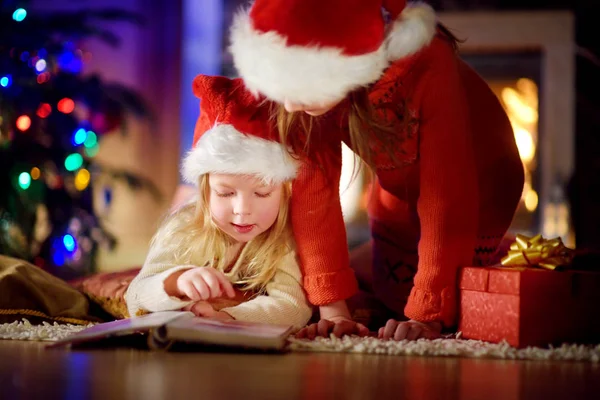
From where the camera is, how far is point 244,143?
3.89 feet

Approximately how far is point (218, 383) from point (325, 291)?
482 mm

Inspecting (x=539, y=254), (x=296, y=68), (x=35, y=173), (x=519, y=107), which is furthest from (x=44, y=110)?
(x=519, y=107)

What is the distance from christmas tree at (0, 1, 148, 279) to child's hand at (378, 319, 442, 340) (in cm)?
127

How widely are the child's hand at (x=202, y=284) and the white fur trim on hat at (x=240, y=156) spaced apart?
168 mm

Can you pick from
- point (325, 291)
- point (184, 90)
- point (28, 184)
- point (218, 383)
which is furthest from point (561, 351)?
point (184, 90)

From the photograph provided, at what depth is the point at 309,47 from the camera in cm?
104

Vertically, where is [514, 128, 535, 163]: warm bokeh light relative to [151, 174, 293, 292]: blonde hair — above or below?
above

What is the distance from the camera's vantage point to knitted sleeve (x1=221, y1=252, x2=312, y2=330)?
1.18 metres

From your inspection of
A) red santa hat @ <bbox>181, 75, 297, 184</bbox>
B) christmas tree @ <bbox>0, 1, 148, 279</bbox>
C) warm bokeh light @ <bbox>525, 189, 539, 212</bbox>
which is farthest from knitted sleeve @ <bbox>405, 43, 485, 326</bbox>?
warm bokeh light @ <bbox>525, 189, 539, 212</bbox>

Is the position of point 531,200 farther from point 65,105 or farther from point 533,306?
point 533,306

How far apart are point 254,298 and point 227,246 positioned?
0.11 m

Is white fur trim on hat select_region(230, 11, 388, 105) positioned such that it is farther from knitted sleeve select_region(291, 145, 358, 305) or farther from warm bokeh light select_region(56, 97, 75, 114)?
warm bokeh light select_region(56, 97, 75, 114)

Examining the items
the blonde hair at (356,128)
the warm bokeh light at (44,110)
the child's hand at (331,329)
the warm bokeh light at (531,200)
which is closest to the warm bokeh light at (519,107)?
the warm bokeh light at (531,200)

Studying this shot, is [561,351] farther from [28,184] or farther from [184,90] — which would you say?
[184,90]
